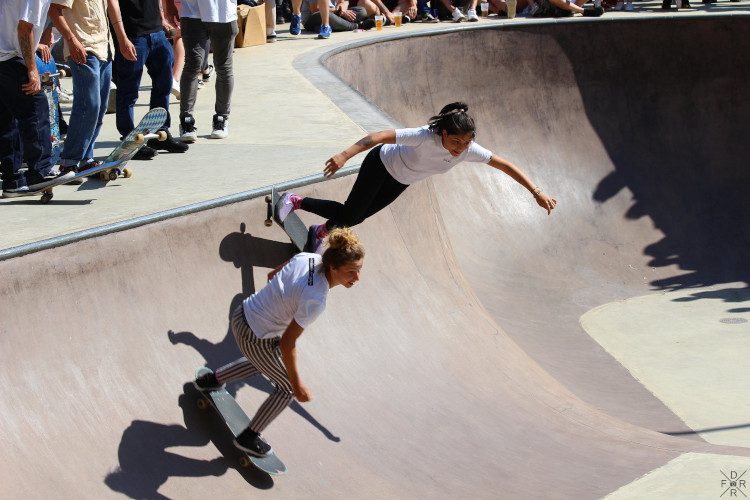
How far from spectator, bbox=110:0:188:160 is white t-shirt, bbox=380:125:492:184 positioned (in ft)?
7.70

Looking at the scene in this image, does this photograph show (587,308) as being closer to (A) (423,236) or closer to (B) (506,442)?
(A) (423,236)

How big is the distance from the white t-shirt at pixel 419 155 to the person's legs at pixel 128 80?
2381 millimetres

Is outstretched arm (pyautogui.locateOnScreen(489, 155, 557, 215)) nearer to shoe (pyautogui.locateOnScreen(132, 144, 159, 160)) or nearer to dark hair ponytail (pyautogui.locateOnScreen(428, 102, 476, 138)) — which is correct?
dark hair ponytail (pyautogui.locateOnScreen(428, 102, 476, 138))

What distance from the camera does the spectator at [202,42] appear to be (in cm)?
690

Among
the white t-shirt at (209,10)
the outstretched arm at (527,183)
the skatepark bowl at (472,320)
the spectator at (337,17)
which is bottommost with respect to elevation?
the skatepark bowl at (472,320)

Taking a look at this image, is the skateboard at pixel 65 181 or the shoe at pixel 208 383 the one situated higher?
the skateboard at pixel 65 181

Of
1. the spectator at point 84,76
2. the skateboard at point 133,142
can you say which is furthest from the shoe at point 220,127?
the skateboard at point 133,142

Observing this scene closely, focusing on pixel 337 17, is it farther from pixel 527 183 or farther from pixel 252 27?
pixel 527 183

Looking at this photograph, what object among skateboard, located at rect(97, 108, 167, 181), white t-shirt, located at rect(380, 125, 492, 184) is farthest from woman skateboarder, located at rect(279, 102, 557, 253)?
skateboard, located at rect(97, 108, 167, 181)

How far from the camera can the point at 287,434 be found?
15.2 ft

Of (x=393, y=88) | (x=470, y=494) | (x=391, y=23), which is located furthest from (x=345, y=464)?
(x=391, y=23)

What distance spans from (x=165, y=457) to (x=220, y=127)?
13.9 feet

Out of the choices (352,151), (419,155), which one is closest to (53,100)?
(352,151)

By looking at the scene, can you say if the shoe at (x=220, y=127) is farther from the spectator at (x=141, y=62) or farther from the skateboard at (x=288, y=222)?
the skateboard at (x=288, y=222)
